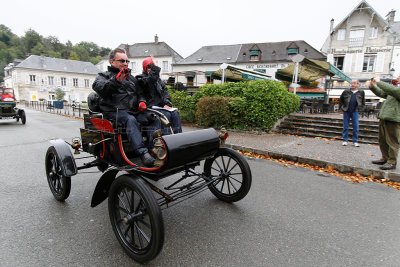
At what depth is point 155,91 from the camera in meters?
3.37

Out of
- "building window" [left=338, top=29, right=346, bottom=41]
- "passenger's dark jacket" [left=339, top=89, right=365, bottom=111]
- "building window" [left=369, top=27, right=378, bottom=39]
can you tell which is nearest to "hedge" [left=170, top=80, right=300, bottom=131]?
"passenger's dark jacket" [left=339, top=89, right=365, bottom=111]

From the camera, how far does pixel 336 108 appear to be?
49.5 ft

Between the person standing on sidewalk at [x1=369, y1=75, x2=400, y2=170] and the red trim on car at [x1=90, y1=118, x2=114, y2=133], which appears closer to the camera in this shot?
the red trim on car at [x1=90, y1=118, x2=114, y2=133]

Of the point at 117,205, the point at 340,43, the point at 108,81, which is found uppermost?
the point at 340,43

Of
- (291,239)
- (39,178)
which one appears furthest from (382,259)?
(39,178)

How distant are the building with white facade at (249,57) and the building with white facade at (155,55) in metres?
4.19

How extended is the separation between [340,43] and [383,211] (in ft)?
91.6

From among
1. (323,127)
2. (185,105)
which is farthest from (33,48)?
(323,127)

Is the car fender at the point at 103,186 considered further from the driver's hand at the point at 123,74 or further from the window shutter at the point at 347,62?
the window shutter at the point at 347,62

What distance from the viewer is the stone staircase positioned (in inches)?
301

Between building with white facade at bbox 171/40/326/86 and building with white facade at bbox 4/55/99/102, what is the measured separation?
24.9 meters

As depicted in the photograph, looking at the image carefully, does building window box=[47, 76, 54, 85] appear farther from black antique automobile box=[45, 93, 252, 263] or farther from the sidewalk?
black antique automobile box=[45, 93, 252, 263]

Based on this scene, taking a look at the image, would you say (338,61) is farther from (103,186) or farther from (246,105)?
(103,186)

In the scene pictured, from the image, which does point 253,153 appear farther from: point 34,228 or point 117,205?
point 34,228
